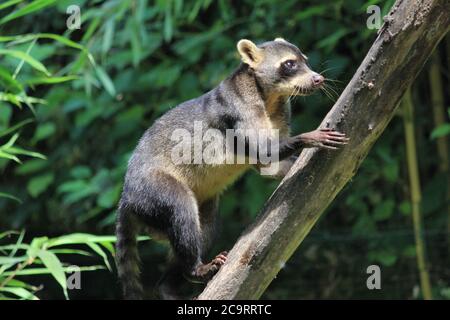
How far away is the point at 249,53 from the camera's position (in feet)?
15.3

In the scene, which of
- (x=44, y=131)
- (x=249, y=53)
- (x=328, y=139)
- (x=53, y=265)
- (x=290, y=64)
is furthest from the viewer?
(x=44, y=131)

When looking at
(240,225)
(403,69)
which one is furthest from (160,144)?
(240,225)

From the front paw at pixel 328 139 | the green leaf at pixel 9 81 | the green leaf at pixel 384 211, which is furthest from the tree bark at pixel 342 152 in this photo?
the green leaf at pixel 384 211

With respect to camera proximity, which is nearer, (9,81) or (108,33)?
(9,81)

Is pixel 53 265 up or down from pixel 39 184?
down

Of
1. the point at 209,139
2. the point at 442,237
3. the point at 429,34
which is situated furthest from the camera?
the point at 442,237

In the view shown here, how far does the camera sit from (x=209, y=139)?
4.45 metres

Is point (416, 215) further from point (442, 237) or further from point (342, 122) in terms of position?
point (342, 122)

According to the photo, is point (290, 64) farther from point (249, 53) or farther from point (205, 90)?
point (205, 90)

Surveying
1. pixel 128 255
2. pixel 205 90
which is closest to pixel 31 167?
→ pixel 205 90

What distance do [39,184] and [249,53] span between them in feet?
9.84

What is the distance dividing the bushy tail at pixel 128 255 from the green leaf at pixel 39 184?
8.33 ft

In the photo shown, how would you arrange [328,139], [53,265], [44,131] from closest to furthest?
[328,139]
[53,265]
[44,131]
